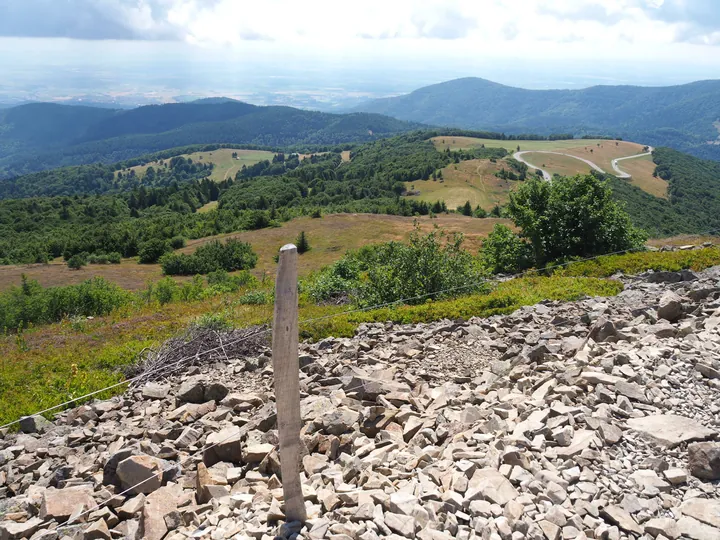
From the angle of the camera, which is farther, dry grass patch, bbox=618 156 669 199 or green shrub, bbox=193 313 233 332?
dry grass patch, bbox=618 156 669 199

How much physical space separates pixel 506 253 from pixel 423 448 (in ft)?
55.3

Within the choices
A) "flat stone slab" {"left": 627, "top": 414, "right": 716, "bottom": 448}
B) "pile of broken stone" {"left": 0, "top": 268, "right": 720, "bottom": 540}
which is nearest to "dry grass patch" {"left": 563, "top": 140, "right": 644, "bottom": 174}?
"pile of broken stone" {"left": 0, "top": 268, "right": 720, "bottom": 540}

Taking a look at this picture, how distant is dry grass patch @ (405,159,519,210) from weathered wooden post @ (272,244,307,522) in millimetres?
99920

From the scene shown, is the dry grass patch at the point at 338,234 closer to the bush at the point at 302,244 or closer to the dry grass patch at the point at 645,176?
the bush at the point at 302,244

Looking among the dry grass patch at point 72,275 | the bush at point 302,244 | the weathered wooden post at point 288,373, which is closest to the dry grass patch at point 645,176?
the bush at point 302,244

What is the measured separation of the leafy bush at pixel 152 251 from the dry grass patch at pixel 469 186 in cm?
6125

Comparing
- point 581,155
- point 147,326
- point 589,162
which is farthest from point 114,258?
point 581,155

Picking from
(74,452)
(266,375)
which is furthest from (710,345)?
(74,452)

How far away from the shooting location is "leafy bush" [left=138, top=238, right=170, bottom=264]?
188ft

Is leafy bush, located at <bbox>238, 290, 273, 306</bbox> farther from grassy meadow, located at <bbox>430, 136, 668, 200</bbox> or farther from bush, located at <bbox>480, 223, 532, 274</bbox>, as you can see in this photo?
grassy meadow, located at <bbox>430, 136, 668, 200</bbox>

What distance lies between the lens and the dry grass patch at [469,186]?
107 m

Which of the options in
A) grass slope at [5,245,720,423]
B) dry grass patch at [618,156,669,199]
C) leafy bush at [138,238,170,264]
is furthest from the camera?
dry grass patch at [618,156,669,199]

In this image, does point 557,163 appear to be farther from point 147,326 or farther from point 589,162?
point 147,326

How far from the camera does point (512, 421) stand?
627 centimetres
